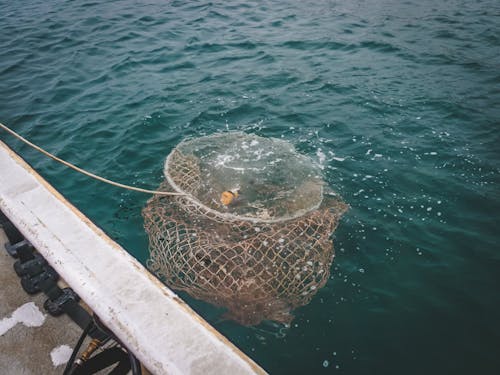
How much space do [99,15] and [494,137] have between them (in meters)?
13.9

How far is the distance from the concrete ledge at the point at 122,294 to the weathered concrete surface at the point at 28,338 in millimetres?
739

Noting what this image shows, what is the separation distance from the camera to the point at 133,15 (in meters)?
12.7

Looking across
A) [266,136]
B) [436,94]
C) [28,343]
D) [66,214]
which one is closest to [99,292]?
[66,214]

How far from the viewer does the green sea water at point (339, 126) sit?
353 centimetres

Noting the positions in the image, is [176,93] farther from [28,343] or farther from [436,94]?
[28,343]

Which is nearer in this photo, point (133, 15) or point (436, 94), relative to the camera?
point (436, 94)

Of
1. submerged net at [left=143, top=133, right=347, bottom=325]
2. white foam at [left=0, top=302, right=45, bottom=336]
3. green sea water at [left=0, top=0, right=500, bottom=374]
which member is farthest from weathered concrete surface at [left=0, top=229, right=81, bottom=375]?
green sea water at [left=0, top=0, right=500, bottom=374]

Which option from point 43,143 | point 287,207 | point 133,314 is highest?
point 133,314

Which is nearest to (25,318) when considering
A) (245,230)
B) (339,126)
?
(245,230)

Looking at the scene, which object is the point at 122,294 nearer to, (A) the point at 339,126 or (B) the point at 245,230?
(B) the point at 245,230

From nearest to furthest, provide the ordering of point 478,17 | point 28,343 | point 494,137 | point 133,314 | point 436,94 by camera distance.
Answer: point 133,314
point 28,343
point 494,137
point 436,94
point 478,17

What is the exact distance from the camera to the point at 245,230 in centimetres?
387

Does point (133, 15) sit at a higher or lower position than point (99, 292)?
lower

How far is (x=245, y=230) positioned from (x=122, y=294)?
2156 millimetres
